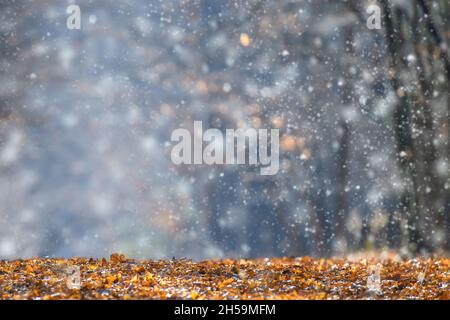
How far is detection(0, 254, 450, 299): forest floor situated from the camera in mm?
4676

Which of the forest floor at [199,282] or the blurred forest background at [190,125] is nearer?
the forest floor at [199,282]

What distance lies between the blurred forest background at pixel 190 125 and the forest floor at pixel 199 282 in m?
2.91

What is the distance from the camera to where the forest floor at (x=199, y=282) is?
15.3ft

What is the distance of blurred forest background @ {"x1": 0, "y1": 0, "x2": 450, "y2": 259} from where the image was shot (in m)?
9.24

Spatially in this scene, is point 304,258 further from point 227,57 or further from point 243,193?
point 227,57

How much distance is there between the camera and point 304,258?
8.87 m

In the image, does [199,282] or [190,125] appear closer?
[199,282]

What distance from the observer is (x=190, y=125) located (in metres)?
9.36

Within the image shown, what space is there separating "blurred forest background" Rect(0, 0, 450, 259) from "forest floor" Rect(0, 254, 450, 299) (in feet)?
9.56

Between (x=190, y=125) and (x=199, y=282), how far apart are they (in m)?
4.43

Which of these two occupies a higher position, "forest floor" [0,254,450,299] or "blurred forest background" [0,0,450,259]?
"blurred forest background" [0,0,450,259]

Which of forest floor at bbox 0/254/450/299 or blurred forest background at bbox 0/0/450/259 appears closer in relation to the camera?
forest floor at bbox 0/254/450/299

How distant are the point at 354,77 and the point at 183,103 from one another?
262 centimetres
